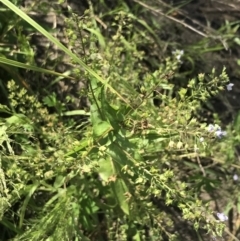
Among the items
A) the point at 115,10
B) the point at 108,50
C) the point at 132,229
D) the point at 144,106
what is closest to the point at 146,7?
the point at 115,10

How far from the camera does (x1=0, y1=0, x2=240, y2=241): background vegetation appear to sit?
1.64m

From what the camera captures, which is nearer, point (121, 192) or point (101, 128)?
point (101, 128)

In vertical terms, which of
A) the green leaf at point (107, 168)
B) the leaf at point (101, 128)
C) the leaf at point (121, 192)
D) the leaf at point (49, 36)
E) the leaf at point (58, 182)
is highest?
the leaf at point (49, 36)

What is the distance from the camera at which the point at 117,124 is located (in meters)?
1.67

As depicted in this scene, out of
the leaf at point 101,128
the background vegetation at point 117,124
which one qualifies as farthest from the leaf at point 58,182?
the leaf at point 101,128

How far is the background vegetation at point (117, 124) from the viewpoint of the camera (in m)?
1.64

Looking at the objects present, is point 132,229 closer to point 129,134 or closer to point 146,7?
point 129,134

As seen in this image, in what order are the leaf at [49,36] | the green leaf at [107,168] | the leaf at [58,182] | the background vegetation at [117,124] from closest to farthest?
the leaf at [49,36]
the background vegetation at [117,124]
the green leaf at [107,168]
the leaf at [58,182]

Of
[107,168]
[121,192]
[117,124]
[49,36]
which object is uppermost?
[49,36]

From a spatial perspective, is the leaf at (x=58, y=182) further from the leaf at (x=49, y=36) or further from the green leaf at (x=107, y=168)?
the leaf at (x=49, y=36)

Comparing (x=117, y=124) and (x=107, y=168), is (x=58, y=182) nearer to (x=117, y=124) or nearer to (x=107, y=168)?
(x=107, y=168)

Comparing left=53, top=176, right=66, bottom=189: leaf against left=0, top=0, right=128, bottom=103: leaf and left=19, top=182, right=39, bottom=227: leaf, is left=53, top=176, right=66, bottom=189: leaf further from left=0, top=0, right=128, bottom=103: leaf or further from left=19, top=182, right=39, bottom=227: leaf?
left=0, top=0, right=128, bottom=103: leaf

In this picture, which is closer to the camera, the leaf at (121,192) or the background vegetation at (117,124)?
the background vegetation at (117,124)

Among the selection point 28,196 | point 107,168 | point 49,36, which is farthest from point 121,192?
point 49,36
